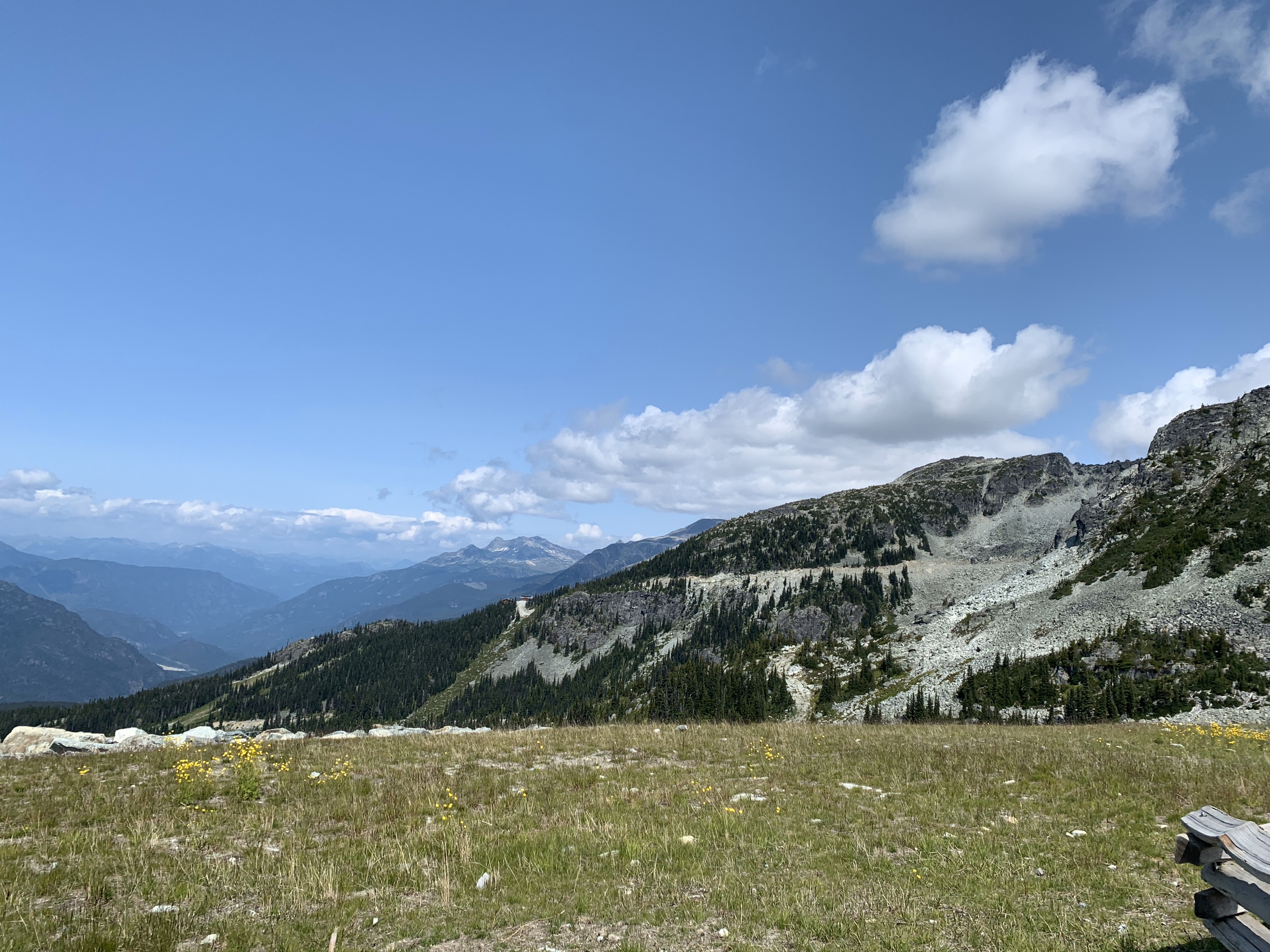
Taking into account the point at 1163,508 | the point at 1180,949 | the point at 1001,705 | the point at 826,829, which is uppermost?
the point at 1163,508

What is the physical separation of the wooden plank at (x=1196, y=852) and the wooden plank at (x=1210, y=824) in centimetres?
10

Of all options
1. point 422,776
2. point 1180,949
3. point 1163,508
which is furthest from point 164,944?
point 1163,508

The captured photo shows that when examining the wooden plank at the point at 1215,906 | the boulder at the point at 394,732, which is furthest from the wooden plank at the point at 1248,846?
the boulder at the point at 394,732

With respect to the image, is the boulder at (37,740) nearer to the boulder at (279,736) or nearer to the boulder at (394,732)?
the boulder at (279,736)

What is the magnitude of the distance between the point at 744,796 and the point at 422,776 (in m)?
10.3

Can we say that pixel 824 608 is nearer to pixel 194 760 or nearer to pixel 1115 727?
pixel 1115 727

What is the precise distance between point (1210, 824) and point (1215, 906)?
83 cm

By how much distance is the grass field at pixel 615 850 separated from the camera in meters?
8.29

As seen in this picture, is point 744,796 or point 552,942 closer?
point 552,942

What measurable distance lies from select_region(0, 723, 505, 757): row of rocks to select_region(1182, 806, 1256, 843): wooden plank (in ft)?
94.1

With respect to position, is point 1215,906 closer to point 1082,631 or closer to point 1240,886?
point 1240,886

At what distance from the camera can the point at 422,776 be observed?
18.4 meters

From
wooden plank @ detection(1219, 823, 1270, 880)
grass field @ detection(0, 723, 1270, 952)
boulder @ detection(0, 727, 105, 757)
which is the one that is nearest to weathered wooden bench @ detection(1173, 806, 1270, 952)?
wooden plank @ detection(1219, 823, 1270, 880)

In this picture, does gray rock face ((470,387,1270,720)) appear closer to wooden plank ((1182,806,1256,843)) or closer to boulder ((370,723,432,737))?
wooden plank ((1182,806,1256,843))
